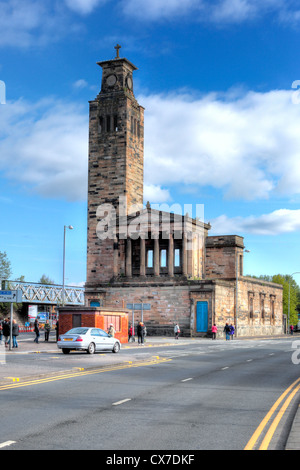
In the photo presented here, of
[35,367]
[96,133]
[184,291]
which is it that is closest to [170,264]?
[184,291]

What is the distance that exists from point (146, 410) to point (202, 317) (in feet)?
149

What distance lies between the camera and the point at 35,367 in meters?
21.4

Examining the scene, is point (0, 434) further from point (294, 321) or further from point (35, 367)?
point (294, 321)

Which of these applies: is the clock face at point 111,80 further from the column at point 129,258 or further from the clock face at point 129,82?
the column at point 129,258

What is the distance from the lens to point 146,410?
12.1 m

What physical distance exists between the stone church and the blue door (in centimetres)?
10

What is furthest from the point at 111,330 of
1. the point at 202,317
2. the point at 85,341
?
the point at 202,317

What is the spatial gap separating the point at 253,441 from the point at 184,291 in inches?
1930

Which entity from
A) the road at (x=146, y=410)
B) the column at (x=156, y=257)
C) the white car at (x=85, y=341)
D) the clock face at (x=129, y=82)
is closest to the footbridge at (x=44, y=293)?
the column at (x=156, y=257)

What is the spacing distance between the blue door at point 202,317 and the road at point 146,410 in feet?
116

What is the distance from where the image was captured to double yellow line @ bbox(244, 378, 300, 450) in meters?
8.98

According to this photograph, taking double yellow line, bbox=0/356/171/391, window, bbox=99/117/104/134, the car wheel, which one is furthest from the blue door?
double yellow line, bbox=0/356/171/391

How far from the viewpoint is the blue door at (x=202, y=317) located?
56.8 m

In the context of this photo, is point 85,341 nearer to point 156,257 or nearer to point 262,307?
point 156,257
